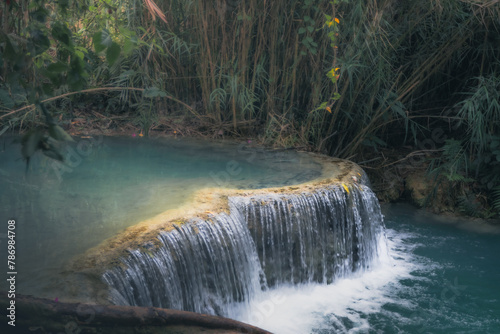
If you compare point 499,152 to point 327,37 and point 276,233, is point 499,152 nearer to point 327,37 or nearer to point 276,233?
point 327,37

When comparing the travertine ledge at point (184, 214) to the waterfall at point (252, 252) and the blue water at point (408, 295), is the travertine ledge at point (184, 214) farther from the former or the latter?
the blue water at point (408, 295)

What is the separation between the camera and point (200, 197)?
10.8 feet

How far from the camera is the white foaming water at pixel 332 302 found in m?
3.12

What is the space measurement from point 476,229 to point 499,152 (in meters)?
0.68

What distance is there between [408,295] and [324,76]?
219cm

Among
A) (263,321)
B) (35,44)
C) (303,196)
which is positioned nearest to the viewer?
(35,44)

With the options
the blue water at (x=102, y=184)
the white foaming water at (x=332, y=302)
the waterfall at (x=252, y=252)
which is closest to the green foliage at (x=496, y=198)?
the white foaming water at (x=332, y=302)

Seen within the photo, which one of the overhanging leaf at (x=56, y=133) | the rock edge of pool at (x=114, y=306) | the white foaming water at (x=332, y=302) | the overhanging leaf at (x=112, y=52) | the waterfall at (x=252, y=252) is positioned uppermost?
the overhanging leaf at (x=112, y=52)

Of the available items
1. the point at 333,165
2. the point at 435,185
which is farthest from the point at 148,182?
the point at 435,185

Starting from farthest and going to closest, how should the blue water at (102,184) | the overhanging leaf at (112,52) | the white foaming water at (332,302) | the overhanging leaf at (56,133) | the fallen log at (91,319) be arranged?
the white foaming water at (332,302), the blue water at (102,184), the fallen log at (91,319), the overhanging leaf at (112,52), the overhanging leaf at (56,133)

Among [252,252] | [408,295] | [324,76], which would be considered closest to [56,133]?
[252,252]

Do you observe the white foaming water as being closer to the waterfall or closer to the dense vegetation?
the waterfall

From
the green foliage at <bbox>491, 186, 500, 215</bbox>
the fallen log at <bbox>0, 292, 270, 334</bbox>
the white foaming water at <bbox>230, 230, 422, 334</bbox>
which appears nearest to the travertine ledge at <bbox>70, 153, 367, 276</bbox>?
the fallen log at <bbox>0, 292, 270, 334</bbox>

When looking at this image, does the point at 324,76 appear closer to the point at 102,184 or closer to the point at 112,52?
the point at 102,184
